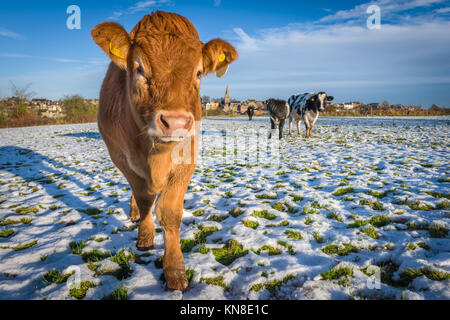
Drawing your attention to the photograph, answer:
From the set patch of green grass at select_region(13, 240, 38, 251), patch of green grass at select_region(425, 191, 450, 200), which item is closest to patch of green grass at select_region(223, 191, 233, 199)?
→ patch of green grass at select_region(13, 240, 38, 251)

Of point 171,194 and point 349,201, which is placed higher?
point 171,194

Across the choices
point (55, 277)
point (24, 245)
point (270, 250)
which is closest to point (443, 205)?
point (270, 250)

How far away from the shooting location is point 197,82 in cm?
208

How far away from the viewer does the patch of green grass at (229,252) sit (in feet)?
8.11

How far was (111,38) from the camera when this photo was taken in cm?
183

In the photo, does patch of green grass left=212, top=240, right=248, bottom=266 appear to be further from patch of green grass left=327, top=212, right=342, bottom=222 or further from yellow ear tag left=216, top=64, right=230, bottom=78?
yellow ear tag left=216, top=64, right=230, bottom=78

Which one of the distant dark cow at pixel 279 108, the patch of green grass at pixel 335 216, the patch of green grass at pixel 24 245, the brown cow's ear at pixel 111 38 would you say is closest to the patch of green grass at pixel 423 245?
the patch of green grass at pixel 335 216

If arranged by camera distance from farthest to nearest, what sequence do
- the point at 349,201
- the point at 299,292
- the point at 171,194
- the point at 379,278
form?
the point at 349,201 < the point at 171,194 < the point at 379,278 < the point at 299,292

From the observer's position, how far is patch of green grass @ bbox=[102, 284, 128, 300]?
1.90 m

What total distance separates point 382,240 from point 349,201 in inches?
50.4

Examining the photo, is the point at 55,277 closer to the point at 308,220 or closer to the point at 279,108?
the point at 308,220

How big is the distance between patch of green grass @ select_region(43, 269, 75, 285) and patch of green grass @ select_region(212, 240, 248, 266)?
1.50 meters
